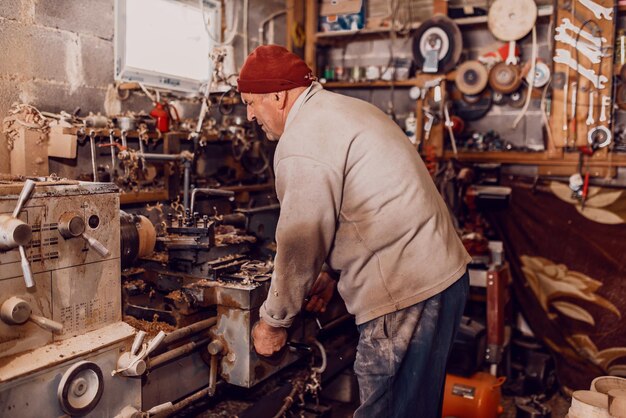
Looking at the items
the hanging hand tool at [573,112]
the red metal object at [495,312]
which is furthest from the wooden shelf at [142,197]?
the hanging hand tool at [573,112]

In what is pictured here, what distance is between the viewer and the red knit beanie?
5.41 ft

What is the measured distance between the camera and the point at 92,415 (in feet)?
4.80

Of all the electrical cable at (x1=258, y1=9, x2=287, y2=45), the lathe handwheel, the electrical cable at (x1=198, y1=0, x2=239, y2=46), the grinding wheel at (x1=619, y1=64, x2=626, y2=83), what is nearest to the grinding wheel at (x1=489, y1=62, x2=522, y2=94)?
the grinding wheel at (x1=619, y1=64, x2=626, y2=83)

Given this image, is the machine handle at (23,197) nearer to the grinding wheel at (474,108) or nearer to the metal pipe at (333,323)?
the metal pipe at (333,323)

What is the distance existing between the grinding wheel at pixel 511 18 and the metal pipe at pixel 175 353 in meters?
2.61

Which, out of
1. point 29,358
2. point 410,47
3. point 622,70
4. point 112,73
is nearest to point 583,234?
point 622,70

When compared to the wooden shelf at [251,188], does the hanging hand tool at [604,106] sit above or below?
above

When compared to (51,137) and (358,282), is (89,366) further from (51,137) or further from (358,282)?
(51,137)

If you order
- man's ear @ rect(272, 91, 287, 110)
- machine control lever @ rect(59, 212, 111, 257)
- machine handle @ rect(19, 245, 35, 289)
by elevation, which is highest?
man's ear @ rect(272, 91, 287, 110)

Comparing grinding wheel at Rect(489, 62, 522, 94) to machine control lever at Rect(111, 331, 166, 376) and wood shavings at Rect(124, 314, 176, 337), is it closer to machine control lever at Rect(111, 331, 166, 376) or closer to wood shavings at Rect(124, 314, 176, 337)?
wood shavings at Rect(124, 314, 176, 337)

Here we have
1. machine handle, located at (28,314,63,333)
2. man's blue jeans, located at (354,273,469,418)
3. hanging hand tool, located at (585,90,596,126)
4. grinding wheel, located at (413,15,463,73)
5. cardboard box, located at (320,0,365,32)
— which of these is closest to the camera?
machine handle, located at (28,314,63,333)

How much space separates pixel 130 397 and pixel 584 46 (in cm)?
298

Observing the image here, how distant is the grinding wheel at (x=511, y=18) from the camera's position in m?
3.41

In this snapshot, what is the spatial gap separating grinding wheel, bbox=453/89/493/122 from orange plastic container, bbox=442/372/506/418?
173 centimetres
